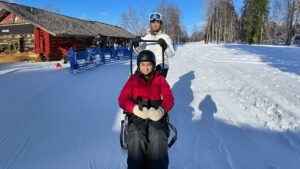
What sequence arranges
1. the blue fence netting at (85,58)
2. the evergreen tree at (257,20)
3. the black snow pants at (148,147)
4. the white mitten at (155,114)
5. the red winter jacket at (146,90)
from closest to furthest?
the black snow pants at (148,147), the white mitten at (155,114), the red winter jacket at (146,90), the blue fence netting at (85,58), the evergreen tree at (257,20)

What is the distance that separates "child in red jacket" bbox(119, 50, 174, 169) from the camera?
1861 mm

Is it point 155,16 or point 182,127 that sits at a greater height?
point 155,16

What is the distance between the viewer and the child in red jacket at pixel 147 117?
186cm

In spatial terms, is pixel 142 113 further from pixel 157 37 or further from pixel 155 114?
pixel 157 37

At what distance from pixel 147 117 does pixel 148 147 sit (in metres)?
0.34

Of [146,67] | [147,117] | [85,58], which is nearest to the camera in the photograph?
[147,117]

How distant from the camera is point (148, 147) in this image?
6.31ft

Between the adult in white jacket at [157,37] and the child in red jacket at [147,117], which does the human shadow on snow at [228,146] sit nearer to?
the child in red jacket at [147,117]

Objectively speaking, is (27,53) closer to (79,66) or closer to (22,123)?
(79,66)

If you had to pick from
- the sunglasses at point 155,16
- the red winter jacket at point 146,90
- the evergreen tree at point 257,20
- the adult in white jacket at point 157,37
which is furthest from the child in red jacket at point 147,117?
the evergreen tree at point 257,20

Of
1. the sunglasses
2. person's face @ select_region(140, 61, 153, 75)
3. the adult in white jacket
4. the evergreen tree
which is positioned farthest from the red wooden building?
the evergreen tree

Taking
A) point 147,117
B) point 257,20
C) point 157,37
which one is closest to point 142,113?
point 147,117

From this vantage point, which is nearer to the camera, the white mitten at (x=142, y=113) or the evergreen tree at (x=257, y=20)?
the white mitten at (x=142, y=113)

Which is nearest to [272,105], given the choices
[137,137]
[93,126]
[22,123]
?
[137,137]
